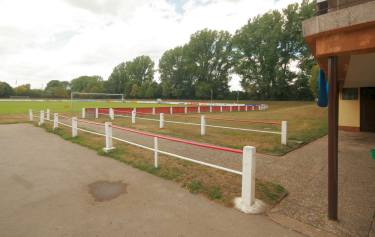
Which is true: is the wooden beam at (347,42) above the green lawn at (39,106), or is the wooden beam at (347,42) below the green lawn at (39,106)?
above

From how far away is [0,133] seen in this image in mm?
10297

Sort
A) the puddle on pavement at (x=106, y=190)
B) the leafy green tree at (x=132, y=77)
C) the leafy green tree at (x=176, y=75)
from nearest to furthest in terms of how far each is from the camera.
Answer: the puddle on pavement at (x=106, y=190) < the leafy green tree at (x=176, y=75) < the leafy green tree at (x=132, y=77)

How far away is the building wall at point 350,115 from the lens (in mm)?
11188

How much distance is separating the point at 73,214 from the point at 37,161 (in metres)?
3.66

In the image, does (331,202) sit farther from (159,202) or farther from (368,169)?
(368,169)

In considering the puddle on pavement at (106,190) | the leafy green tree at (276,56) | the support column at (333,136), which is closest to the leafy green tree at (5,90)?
the leafy green tree at (276,56)

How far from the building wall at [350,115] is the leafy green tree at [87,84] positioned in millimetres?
93297

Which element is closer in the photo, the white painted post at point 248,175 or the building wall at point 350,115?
the white painted post at point 248,175

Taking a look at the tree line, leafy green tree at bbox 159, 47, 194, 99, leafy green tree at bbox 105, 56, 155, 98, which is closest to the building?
the tree line

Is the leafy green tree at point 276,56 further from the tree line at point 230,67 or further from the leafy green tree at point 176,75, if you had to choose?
the leafy green tree at point 176,75

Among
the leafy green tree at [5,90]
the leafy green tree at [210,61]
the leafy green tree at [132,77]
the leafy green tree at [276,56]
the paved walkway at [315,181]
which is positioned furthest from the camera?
the leafy green tree at [132,77]

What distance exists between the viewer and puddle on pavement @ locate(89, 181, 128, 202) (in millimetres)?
4062

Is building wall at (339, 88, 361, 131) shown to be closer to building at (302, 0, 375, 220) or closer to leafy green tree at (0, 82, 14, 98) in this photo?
building at (302, 0, 375, 220)

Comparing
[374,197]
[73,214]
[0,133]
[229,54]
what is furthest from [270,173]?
[229,54]
